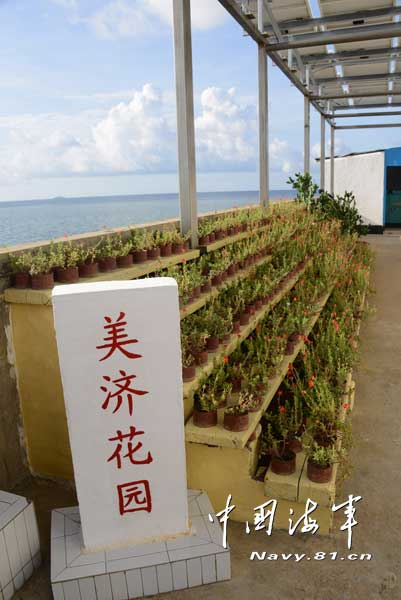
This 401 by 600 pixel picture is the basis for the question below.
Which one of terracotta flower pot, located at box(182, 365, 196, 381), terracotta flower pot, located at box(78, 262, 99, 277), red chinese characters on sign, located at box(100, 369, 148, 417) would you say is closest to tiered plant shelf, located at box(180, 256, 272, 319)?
terracotta flower pot, located at box(182, 365, 196, 381)

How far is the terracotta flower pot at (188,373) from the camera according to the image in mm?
3318

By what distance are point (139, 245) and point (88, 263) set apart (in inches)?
25.0

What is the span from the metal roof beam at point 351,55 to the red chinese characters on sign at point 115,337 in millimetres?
9094

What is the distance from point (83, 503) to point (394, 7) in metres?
7.71

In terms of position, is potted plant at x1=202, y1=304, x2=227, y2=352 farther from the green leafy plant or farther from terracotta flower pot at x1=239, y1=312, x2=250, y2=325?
the green leafy plant

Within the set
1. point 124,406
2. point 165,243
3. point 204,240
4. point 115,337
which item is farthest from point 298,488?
point 204,240

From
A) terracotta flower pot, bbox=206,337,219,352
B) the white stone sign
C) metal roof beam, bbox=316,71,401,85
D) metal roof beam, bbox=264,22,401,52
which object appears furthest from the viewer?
metal roof beam, bbox=316,71,401,85

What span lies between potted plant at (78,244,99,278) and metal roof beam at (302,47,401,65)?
8.09m

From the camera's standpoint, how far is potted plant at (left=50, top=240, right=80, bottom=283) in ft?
11.2

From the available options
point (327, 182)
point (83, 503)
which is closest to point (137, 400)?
point (83, 503)

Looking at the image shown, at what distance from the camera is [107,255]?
12.6ft

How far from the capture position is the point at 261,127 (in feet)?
26.5

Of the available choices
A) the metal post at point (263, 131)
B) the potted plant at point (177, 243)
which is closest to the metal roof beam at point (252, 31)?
the metal post at point (263, 131)

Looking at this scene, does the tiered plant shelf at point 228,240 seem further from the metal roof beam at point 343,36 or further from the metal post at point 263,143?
the metal roof beam at point 343,36
